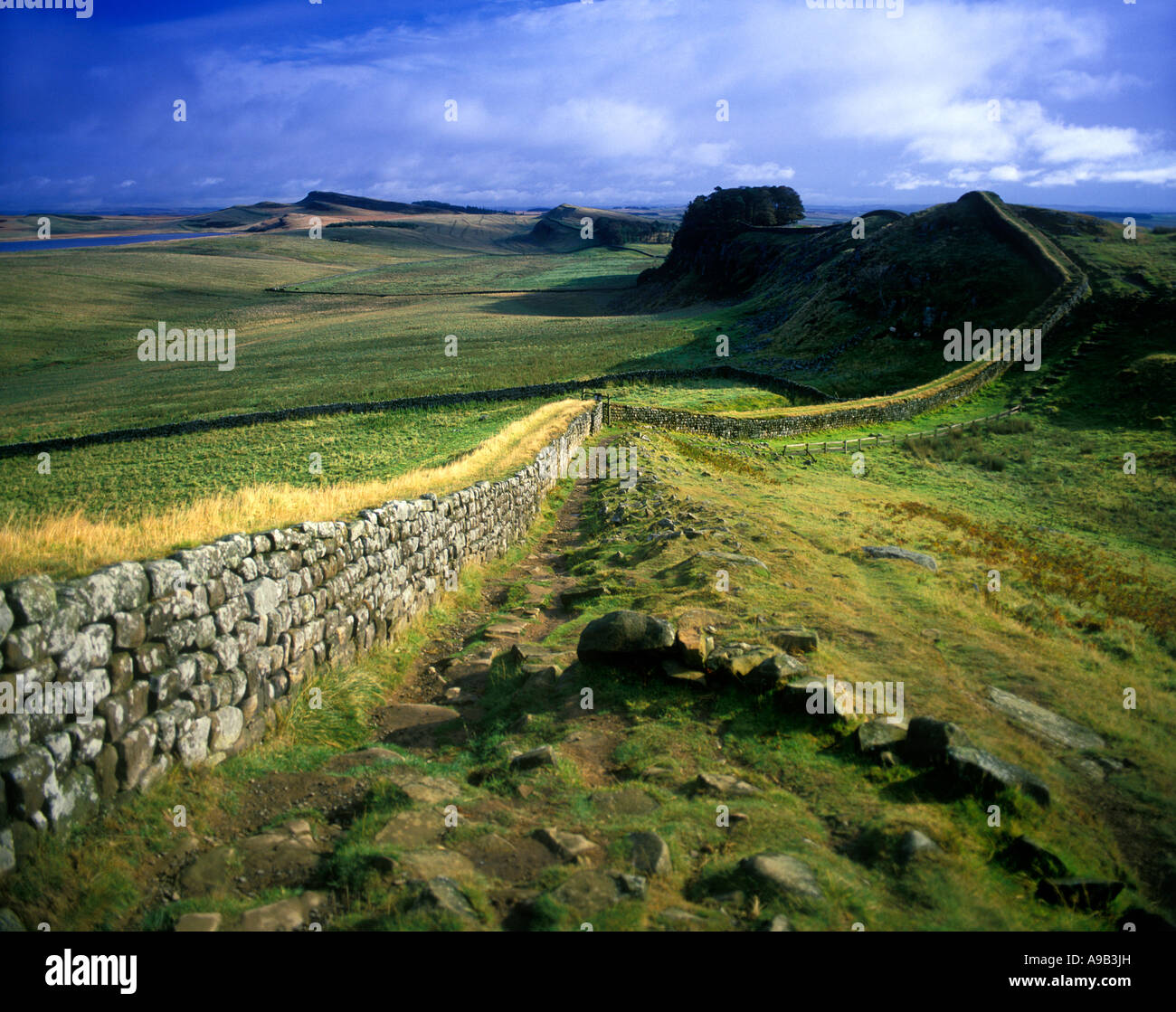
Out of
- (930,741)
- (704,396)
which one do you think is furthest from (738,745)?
(704,396)

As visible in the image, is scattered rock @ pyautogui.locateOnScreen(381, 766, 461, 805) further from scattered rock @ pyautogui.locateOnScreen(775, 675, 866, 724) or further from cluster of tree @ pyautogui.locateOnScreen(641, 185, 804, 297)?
cluster of tree @ pyautogui.locateOnScreen(641, 185, 804, 297)

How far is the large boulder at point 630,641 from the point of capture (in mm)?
9500

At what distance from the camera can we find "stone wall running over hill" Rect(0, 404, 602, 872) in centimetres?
534

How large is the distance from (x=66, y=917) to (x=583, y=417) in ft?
94.0

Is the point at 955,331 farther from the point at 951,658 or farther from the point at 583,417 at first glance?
the point at 951,658

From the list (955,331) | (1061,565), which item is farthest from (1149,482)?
(955,331)

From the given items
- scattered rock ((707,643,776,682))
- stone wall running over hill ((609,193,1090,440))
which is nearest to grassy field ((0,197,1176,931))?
scattered rock ((707,643,776,682))

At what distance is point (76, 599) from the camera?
227 inches
